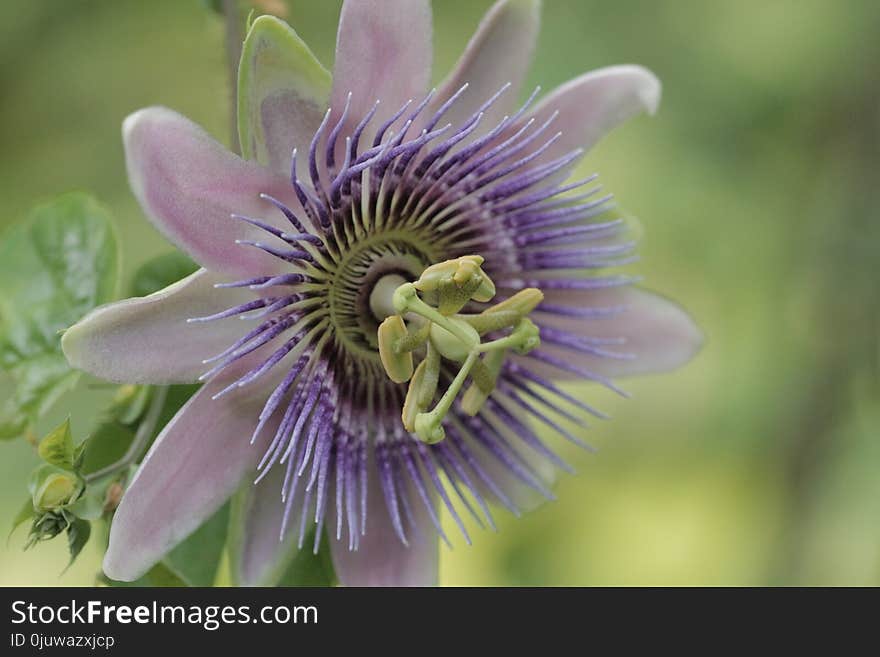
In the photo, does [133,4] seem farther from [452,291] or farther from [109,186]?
[452,291]

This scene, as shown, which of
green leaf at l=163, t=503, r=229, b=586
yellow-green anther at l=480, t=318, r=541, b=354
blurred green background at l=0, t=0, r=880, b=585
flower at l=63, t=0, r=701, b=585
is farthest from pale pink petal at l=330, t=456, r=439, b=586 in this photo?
blurred green background at l=0, t=0, r=880, b=585

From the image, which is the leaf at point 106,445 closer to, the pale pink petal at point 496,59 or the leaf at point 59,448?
the leaf at point 59,448

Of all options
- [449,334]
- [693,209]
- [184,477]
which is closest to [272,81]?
[449,334]

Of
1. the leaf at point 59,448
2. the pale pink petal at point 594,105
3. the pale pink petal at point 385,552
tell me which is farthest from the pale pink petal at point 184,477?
the pale pink petal at point 594,105

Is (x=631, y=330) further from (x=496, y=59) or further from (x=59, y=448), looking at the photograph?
(x=59, y=448)

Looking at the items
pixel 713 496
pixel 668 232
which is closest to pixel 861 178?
pixel 668 232
